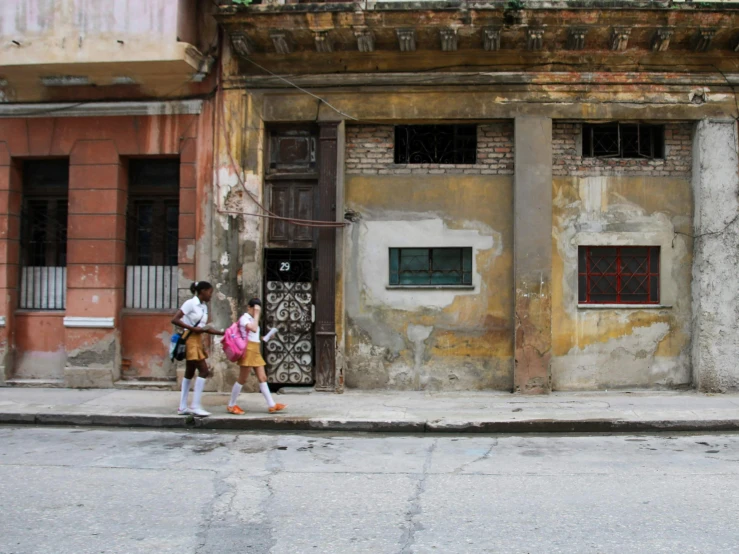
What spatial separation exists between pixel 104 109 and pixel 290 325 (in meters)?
4.55

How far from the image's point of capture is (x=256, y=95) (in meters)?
11.4

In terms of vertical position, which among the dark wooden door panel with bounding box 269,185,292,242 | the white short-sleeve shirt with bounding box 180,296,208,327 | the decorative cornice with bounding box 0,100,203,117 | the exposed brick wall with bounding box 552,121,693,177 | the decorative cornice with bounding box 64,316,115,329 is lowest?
the decorative cornice with bounding box 64,316,115,329

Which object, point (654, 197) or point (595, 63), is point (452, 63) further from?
point (654, 197)

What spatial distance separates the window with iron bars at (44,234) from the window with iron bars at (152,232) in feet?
3.79

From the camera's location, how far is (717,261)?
36.0ft

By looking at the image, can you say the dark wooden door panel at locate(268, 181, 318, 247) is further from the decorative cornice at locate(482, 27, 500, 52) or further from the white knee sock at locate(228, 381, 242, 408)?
the decorative cornice at locate(482, 27, 500, 52)

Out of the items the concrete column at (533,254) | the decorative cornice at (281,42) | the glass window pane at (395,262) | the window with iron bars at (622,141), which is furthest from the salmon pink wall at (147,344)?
the window with iron bars at (622,141)

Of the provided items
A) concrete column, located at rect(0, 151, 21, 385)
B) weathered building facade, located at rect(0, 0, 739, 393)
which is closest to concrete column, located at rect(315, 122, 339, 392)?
weathered building facade, located at rect(0, 0, 739, 393)

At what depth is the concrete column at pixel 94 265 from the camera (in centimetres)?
1152

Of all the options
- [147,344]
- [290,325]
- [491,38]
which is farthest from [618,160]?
[147,344]

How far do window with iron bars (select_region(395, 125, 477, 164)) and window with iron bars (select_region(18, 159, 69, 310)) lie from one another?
5548 millimetres

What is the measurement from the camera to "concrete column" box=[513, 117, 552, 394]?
36.0ft

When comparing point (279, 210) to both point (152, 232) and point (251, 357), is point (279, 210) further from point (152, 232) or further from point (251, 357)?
point (251, 357)

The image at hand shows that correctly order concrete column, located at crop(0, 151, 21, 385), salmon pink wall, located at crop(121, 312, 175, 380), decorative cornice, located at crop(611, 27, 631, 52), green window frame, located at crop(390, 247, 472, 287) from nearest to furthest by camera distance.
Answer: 1. decorative cornice, located at crop(611, 27, 631, 52)
2. green window frame, located at crop(390, 247, 472, 287)
3. salmon pink wall, located at crop(121, 312, 175, 380)
4. concrete column, located at crop(0, 151, 21, 385)
